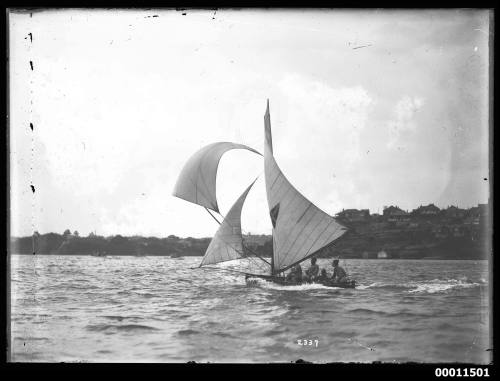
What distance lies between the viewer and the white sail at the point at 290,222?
7.34 meters

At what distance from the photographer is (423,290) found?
759 centimetres

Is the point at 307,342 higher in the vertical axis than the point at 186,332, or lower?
lower

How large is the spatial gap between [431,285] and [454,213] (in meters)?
1.32

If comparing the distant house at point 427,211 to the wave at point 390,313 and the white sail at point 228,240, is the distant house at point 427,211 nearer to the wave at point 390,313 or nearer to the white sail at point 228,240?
the wave at point 390,313

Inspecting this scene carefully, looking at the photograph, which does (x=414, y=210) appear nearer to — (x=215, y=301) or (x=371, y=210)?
(x=371, y=210)

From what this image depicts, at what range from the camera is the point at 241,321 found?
7.12m

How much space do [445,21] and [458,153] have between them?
219cm

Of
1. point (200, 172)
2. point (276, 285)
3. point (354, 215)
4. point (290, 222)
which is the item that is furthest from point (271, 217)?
point (276, 285)

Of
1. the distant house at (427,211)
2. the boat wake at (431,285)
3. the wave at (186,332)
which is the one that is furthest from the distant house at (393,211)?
the wave at (186,332)

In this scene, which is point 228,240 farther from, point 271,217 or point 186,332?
point 186,332

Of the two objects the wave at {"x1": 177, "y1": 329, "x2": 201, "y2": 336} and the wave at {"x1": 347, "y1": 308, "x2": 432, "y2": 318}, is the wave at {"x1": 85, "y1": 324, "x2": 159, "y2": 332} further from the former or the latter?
the wave at {"x1": 347, "y1": 308, "x2": 432, "y2": 318}

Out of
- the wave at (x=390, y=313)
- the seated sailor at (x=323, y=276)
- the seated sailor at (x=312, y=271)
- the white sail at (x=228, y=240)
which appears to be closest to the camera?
the wave at (x=390, y=313)

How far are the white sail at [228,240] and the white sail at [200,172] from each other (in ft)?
1.04
